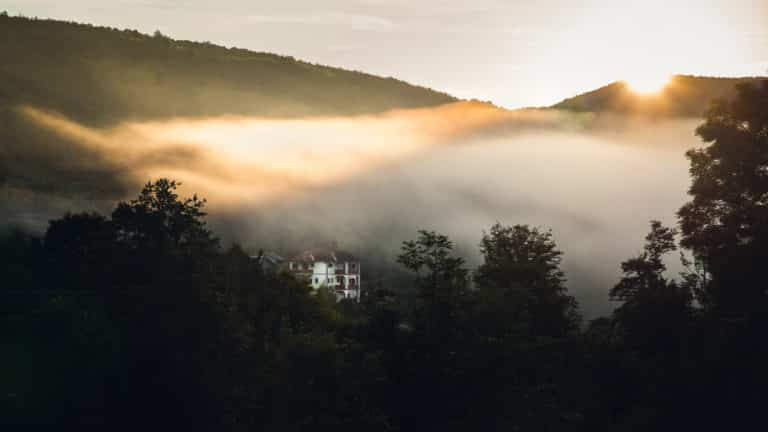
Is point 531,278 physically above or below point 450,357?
above

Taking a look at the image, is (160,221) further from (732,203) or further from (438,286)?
(732,203)

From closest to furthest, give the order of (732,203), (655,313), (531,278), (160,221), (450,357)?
(450,357) → (732,203) → (655,313) → (160,221) → (531,278)

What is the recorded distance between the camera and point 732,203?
5594 centimetres

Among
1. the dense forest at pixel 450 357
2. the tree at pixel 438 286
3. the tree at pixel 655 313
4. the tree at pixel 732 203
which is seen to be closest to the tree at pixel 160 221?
the dense forest at pixel 450 357

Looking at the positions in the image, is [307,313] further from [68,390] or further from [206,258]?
[68,390]

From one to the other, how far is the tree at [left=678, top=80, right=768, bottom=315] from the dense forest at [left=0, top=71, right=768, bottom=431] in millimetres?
79

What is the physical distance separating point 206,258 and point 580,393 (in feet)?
102

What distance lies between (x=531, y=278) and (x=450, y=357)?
4593 centimetres

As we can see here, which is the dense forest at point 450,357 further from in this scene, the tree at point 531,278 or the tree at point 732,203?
the tree at point 531,278

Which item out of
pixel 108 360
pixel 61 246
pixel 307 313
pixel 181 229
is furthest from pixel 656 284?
pixel 61 246

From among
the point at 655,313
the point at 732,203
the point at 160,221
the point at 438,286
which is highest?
the point at 160,221

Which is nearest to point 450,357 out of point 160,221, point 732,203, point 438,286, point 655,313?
point 438,286

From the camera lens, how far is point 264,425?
5634cm

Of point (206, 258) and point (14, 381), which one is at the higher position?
point (206, 258)
